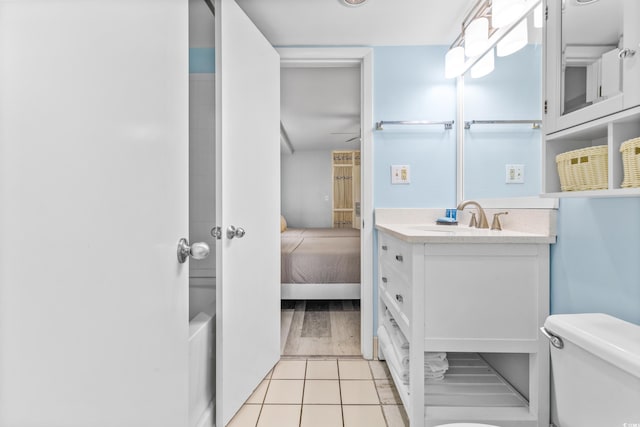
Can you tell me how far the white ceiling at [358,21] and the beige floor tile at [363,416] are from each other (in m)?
2.18

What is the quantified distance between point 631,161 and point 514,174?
0.94 m

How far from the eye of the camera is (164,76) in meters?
0.90

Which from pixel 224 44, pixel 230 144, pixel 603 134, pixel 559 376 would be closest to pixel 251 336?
pixel 230 144

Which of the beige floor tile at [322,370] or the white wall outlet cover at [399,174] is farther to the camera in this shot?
the white wall outlet cover at [399,174]

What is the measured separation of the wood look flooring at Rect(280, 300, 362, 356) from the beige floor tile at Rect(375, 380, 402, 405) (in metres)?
0.38

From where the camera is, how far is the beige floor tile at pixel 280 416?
1.52 m

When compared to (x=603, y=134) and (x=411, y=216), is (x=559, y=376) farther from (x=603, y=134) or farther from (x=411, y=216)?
(x=411, y=216)

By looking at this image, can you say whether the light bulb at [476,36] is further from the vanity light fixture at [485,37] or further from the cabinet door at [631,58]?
the cabinet door at [631,58]

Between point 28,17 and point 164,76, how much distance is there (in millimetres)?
411

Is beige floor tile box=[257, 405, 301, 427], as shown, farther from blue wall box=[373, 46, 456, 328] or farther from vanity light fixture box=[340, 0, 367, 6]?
vanity light fixture box=[340, 0, 367, 6]

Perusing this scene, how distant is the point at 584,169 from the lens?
910 millimetres

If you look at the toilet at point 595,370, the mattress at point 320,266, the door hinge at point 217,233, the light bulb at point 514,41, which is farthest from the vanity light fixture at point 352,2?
the mattress at point 320,266

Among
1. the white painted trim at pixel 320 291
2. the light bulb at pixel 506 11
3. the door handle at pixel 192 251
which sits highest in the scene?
the light bulb at pixel 506 11

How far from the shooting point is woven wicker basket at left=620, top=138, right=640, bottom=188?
0.74 meters
